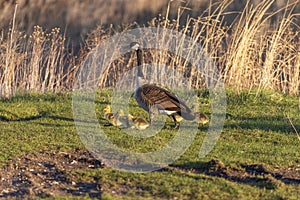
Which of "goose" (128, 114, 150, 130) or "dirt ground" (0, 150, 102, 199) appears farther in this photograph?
"goose" (128, 114, 150, 130)

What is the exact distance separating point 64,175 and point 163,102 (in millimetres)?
2343

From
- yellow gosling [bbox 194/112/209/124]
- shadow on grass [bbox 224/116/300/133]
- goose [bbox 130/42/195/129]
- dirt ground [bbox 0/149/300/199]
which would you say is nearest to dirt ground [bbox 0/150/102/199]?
dirt ground [bbox 0/149/300/199]

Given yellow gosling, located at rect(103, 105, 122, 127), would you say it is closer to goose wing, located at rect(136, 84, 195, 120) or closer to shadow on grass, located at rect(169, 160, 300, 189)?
goose wing, located at rect(136, 84, 195, 120)

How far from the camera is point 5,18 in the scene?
72.6 feet

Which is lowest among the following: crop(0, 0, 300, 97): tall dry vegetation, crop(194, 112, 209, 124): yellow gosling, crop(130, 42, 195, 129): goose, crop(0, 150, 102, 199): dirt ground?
crop(0, 150, 102, 199): dirt ground

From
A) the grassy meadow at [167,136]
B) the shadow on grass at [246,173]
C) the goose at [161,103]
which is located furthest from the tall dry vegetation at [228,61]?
the shadow on grass at [246,173]

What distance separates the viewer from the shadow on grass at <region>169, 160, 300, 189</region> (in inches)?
288

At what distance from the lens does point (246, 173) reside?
7.68m

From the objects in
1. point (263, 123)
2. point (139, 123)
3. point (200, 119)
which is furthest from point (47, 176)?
point (263, 123)

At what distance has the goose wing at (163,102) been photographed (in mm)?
9312

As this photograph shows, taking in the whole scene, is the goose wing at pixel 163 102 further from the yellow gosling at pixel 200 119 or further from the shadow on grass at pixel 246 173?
the shadow on grass at pixel 246 173

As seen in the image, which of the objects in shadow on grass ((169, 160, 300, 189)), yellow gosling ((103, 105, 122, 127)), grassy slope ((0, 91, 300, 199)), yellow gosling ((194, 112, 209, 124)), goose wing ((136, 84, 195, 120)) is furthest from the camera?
yellow gosling ((194, 112, 209, 124))

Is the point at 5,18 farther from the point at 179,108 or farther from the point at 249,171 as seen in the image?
the point at 249,171

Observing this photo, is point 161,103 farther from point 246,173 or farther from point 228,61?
point 228,61
